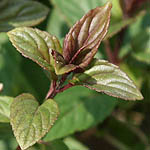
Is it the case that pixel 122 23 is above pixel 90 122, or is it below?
above

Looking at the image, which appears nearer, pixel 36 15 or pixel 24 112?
pixel 24 112

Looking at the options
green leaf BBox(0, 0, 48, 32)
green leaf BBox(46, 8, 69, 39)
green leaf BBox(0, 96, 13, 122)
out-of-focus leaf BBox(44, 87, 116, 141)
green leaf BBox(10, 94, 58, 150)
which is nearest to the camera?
green leaf BBox(10, 94, 58, 150)

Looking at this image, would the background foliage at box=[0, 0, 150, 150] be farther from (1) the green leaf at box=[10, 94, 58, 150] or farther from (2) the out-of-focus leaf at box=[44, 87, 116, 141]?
(1) the green leaf at box=[10, 94, 58, 150]

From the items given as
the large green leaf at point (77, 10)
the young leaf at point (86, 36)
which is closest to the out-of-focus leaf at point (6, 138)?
the young leaf at point (86, 36)

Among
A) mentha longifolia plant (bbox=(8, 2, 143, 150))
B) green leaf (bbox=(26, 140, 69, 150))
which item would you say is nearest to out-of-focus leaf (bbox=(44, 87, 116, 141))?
green leaf (bbox=(26, 140, 69, 150))

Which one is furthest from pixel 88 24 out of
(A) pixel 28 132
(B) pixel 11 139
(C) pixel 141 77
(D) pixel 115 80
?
(C) pixel 141 77

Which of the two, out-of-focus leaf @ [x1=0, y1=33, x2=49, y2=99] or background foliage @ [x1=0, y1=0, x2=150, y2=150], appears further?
out-of-focus leaf @ [x1=0, y1=33, x2=49, y2=99]

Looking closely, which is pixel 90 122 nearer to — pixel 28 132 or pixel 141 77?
pixel 141 77
